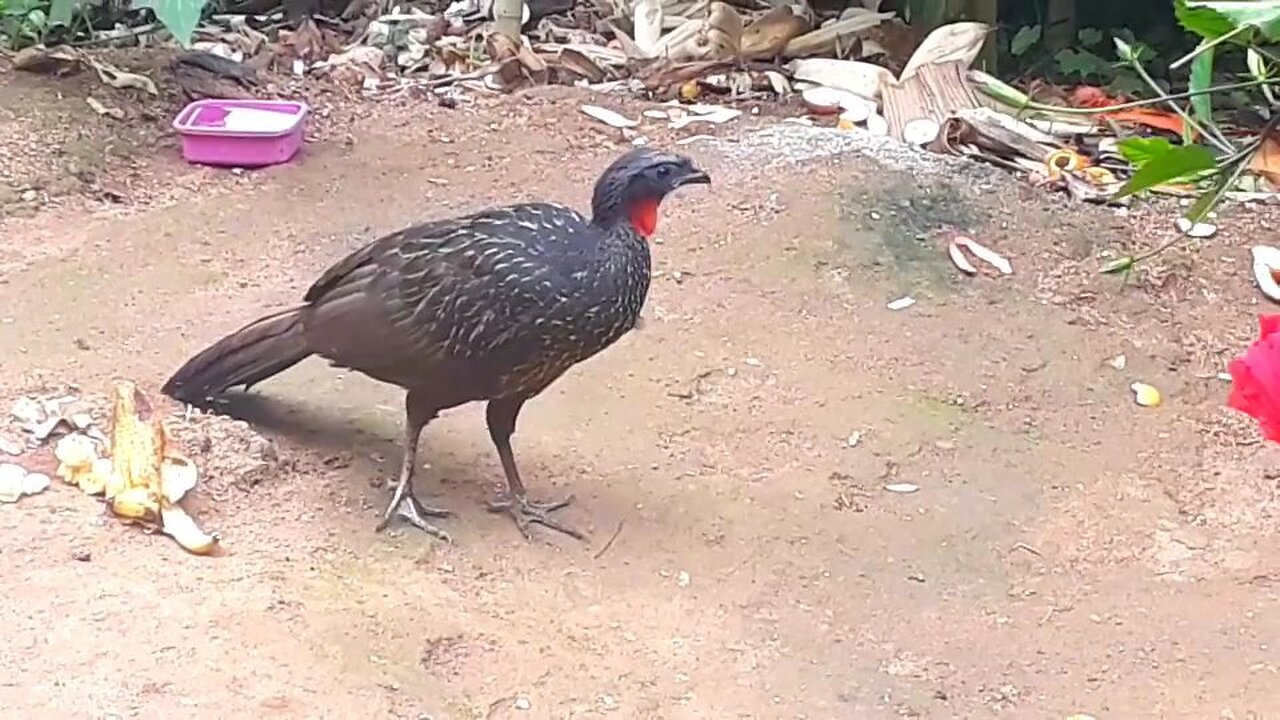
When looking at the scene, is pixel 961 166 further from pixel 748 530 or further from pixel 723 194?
pixel 748 530

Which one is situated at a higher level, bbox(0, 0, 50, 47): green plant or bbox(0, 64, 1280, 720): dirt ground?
bbox(0, 0, 50, 47): green plant

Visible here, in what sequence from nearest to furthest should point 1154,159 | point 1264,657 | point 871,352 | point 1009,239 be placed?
1. point 1154,159
2. point 1264,657
3. point 871,352
4. point 1009,239

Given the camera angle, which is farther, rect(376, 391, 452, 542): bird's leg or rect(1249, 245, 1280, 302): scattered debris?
rect(1249, 245, 1280, 302): scattered debris

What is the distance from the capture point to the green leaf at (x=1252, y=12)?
0.87 metres

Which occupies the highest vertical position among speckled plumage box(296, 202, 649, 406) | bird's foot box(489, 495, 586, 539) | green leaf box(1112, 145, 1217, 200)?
green leaf box(1112, 145, 1217, 200)

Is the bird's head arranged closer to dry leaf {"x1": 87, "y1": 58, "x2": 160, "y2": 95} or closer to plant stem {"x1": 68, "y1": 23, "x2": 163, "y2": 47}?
dry leaf {"x1": 87, "y1": 58, "x2": 160, "y2": 95}

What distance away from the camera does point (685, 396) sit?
4219mm

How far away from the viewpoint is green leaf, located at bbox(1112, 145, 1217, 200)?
1.07 m

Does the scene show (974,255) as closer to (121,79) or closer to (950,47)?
(950,47)

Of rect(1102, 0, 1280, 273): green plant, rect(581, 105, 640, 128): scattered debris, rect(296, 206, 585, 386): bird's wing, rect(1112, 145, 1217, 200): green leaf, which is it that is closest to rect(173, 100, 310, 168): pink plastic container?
rect(581, 105, 640, 128): scattered debris

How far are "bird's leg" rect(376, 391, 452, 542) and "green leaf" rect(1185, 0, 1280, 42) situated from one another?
270 cm

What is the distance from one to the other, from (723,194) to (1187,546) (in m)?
2.03

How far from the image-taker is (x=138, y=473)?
328 cm

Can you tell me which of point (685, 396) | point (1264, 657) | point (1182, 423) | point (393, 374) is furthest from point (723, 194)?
point (1264, 657)
